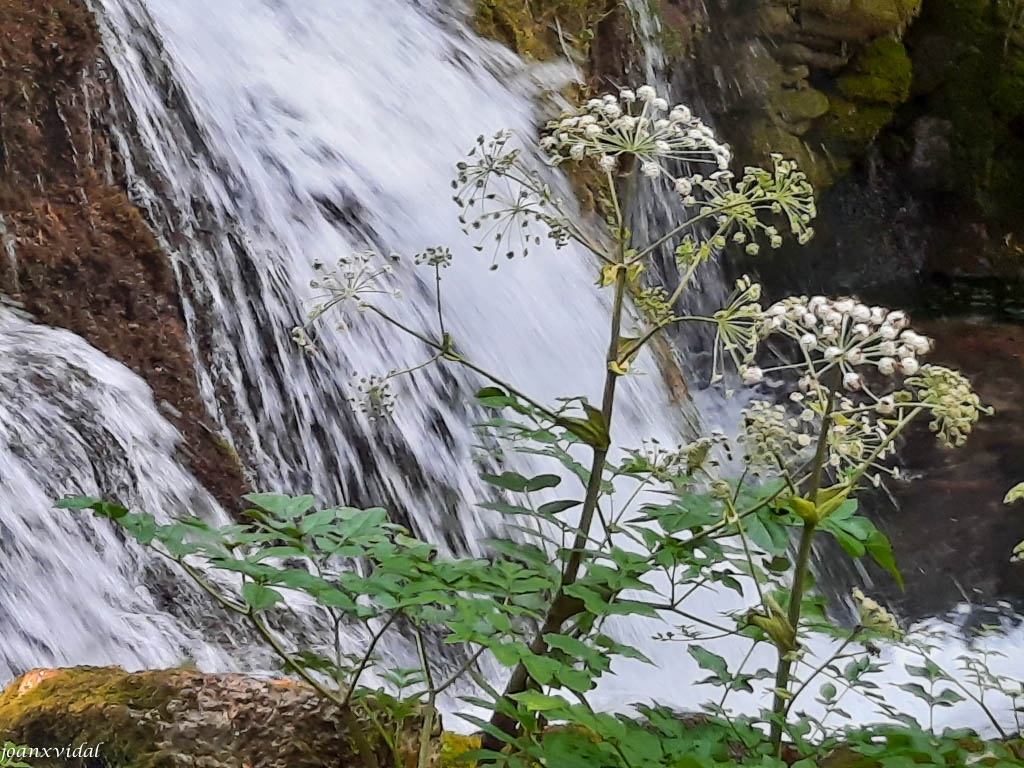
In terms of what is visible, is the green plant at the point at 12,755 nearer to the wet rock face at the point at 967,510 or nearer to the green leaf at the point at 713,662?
the green leaf at the point at 713,662

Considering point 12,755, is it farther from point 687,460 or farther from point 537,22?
point 537,22

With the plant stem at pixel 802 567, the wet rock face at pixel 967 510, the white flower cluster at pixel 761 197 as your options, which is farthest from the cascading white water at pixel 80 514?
the wet rock face at pixel 967 510

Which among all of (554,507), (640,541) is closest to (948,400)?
(640,541)

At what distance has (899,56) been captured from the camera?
654 cm

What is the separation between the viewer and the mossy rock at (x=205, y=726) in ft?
4.77

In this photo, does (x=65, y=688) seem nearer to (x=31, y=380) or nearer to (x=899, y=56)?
(x=31, y=380)

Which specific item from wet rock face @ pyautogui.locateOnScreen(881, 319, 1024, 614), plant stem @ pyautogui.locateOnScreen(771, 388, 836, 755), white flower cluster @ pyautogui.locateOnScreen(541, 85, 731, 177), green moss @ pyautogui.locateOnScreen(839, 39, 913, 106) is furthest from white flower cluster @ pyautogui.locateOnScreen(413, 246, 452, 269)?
green moss @ pyautogui.locateOnScreen(839, 39, 913, 106)

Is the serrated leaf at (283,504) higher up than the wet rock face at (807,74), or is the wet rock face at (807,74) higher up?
the wet rock face at (807,74)

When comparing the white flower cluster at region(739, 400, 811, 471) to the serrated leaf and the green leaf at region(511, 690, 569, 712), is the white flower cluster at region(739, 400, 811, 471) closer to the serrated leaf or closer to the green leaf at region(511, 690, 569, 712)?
the green leaf at region(511, 690, 569, 712)

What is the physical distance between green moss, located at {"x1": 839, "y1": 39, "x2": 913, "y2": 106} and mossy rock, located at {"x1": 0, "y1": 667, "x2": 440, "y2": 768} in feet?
19.6

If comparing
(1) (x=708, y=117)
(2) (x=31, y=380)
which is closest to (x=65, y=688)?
(2) (x=31, y=380)

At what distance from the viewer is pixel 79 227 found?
2.61 m

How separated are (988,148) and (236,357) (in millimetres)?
5741

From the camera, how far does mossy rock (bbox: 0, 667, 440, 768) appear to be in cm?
145
